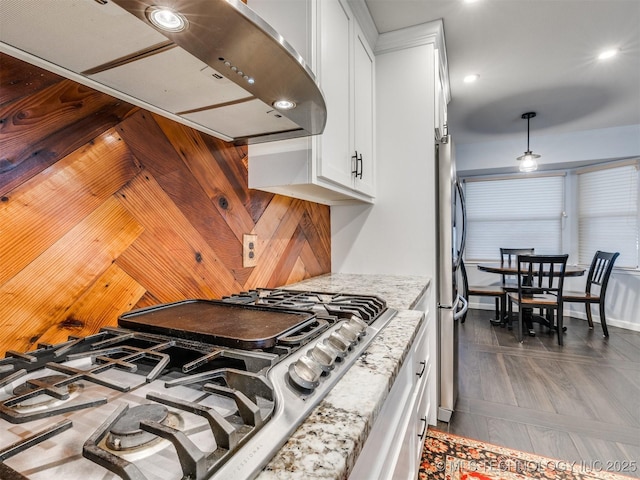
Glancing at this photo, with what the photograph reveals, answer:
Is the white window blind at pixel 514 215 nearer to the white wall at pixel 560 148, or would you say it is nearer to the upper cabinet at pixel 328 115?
the white wall at pixel 560 148

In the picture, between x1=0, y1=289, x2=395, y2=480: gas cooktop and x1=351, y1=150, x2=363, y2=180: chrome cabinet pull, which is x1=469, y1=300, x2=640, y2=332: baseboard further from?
x1=0, y1=289, x2=395, y2=480: gas cooktop

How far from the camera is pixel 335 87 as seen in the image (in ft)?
4.70

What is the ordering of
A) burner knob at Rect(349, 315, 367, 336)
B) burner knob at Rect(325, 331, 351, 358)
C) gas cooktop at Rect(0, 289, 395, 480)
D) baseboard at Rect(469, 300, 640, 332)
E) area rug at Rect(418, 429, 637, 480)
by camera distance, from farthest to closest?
baseboard at Rect(469, 300, 640, 332) → area rug at Rect(418, 429, 637, 480) → burner knob at Rect(349, 315, 367, 336) → burner knob at Rect(325, 331, 351, 358) → gas cooktop at Rect(0, 289, 395, 480)

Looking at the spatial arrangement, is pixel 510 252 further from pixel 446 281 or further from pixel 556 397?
pixel 446 281

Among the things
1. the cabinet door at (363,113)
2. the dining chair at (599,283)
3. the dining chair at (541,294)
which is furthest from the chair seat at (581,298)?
the cabinet door at (363,113)

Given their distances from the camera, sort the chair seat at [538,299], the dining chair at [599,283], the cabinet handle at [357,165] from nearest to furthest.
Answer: the cabinet handle at [357,165] < the chair seat at [538,299] < the dining chair at [599,283]

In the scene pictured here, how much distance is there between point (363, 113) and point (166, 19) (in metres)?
1.42

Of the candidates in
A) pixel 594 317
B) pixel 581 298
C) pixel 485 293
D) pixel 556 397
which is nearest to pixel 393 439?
pixel 556 397

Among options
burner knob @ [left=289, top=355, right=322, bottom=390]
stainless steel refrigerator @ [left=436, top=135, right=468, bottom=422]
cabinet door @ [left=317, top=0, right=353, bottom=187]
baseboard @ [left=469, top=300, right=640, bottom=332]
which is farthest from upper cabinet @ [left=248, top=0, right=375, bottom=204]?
baseboard @ [left=469, top=300, right=640, bottom=332]

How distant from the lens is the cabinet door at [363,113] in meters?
1.73

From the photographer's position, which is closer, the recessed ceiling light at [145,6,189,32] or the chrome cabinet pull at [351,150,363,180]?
the recessed ceiling light at [145,6,189,32]

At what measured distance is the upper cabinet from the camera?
124cm

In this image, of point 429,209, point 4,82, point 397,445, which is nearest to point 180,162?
point 4,82

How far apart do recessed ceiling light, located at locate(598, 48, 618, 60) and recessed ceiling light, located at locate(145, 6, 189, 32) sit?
3.16m
